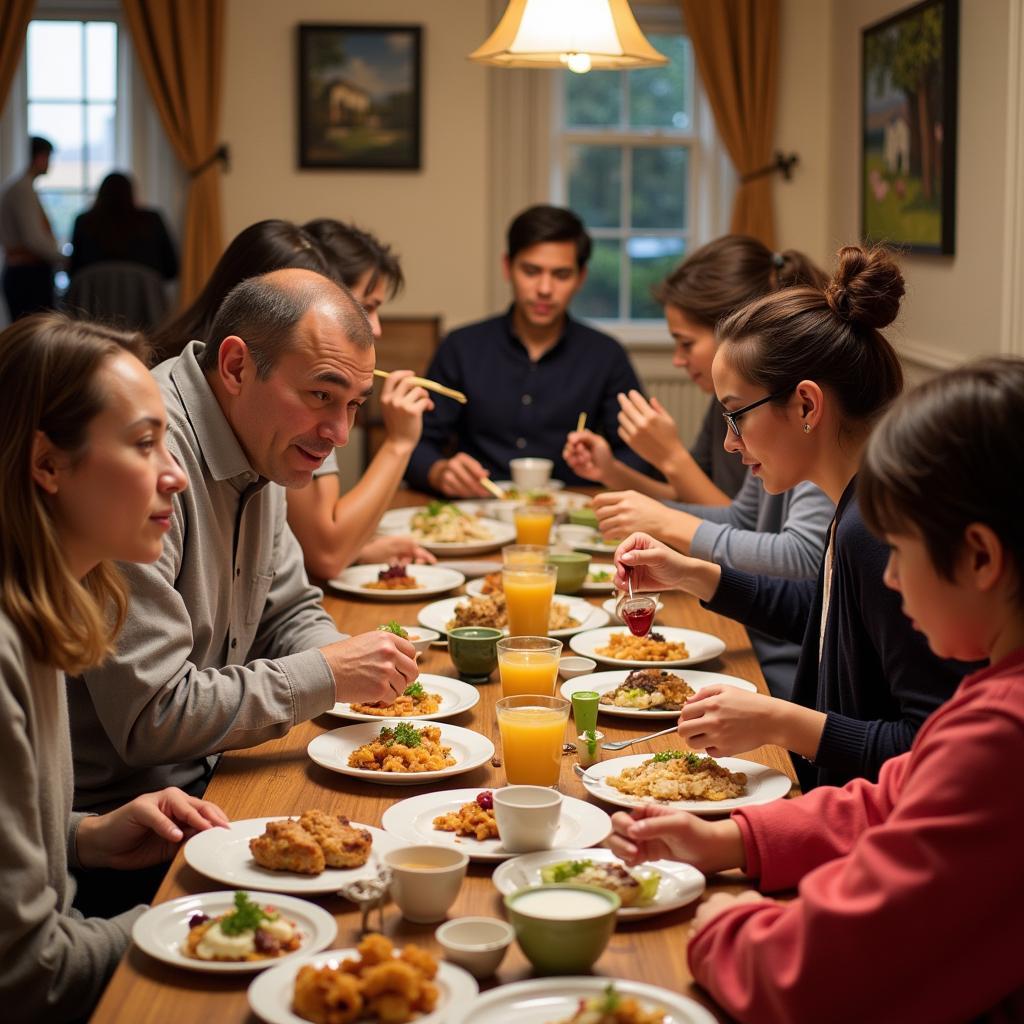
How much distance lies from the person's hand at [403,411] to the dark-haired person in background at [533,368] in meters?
1.05

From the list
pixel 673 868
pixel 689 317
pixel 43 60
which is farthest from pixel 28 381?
pixel 43 60

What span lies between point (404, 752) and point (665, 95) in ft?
17.9

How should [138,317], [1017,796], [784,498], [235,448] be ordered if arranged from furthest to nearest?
[138,317], [784,498], [235,448], [1017,796]

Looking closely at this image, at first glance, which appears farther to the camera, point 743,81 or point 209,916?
point 743,81

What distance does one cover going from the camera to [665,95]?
6.53 meters

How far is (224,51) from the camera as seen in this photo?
6238 millimetres

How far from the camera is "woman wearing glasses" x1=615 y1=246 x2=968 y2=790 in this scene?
160 cm

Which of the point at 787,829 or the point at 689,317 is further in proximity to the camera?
the point at 689,317

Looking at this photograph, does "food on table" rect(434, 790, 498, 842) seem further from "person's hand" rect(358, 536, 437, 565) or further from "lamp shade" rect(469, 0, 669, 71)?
"lamp shade" rect(469, 0, 669, 71)

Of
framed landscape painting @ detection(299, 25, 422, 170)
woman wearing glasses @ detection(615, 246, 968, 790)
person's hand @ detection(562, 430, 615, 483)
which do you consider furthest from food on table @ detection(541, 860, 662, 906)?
framed landscape painting @ detection(299, 25, 422, 170)

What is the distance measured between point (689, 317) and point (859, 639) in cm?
152

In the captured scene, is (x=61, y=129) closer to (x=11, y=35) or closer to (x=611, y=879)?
(x=11, y=35)

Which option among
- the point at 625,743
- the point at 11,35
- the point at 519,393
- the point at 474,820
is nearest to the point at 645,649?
the point at 625,743

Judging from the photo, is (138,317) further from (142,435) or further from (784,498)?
(142,435)
